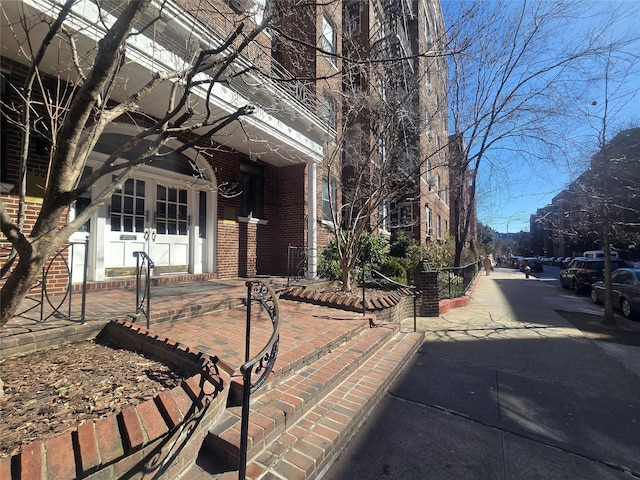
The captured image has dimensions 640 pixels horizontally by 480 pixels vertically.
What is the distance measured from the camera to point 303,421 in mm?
2508

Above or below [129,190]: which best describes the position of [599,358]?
below

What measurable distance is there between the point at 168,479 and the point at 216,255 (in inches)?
240

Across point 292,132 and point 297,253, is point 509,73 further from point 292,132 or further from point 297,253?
point 297,253

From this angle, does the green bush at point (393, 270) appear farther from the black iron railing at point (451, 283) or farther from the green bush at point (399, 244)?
the green bush at point (399, 244)

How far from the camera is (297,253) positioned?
29.1 ft

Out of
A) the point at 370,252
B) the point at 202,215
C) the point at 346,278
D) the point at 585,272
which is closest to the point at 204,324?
the point at 346,278

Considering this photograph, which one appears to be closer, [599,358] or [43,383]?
[43,383]

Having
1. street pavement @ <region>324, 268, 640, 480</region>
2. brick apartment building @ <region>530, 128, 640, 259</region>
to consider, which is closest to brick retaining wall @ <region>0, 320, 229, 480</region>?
street pavement @ <region>324, 268, 640, 480</region>

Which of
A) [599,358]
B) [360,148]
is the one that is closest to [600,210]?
[599,358]

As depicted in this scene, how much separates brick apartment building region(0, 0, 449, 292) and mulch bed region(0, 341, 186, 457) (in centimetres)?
131

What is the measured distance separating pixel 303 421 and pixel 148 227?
544cm

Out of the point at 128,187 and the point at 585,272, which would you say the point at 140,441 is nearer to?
the point at 128,187

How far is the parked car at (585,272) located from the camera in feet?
41.9

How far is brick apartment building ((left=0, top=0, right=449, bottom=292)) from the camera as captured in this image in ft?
14.1
